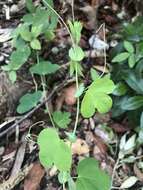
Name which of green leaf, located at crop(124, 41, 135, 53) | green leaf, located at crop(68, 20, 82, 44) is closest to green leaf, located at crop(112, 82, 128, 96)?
green leaf, located at crop(124, 41, 135, 53)

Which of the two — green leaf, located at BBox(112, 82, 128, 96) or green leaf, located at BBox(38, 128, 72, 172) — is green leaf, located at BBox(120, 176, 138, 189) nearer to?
green leaf, located at BBox(112, 82, 128, 96)

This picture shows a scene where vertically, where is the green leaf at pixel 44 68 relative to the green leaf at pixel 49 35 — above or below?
below

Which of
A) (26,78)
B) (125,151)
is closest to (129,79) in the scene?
(125,151)

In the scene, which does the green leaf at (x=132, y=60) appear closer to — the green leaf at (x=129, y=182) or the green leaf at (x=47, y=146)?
the green leaf at (x=129, y=182)

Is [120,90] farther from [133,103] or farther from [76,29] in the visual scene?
[76,29]

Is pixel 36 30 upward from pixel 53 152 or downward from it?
upward

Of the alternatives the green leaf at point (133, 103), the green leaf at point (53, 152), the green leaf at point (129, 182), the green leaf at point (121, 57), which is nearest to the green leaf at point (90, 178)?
the green leaf at point (53, 152)

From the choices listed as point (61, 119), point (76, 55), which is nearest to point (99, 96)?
point (76, 55)
